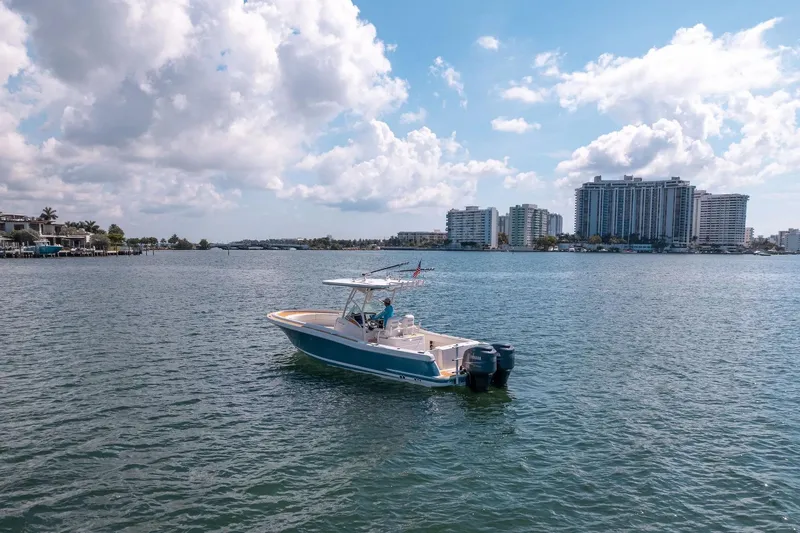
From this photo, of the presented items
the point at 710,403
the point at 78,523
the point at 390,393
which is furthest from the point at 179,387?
the point at 710,403

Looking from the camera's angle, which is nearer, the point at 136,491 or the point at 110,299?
the point at 136,491

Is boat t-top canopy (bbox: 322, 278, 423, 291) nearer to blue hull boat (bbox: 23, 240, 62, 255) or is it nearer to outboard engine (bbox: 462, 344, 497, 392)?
outboard engine (bbox: 462, 344, 497, 392)

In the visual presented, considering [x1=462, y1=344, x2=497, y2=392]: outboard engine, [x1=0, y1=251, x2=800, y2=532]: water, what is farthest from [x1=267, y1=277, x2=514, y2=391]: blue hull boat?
[x1=0, y1=251, x2=800, y2=532]: water

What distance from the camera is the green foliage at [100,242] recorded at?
543ft

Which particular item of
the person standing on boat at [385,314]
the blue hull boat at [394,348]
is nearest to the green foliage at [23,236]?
the blue hull boat at [394,348]

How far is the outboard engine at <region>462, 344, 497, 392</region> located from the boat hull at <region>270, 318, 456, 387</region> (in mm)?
629

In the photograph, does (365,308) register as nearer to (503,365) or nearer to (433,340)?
(433,340)

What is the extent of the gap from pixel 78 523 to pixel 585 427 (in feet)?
44.9

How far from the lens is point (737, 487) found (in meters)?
12.5

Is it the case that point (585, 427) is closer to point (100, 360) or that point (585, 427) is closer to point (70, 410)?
point (70, 410)

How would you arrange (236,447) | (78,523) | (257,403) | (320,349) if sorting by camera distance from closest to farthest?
(78,523)
(236,447)
(257,403)
(320,349)

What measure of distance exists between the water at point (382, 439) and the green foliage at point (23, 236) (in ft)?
460

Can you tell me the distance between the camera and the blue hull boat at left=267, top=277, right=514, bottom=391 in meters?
19.4

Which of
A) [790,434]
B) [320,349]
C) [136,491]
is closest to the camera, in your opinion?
[136,491]
